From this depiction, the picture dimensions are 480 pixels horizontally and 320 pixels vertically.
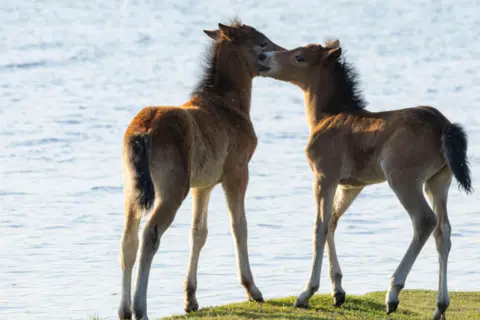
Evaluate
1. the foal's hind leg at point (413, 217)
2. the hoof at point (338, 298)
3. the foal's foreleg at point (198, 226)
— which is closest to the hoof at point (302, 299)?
the hoof at point (338, 298)

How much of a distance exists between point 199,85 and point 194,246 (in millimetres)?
1685

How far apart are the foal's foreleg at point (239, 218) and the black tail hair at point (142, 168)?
1.38 m

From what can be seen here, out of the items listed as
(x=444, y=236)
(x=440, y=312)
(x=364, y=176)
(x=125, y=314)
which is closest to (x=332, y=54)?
(x=364, y=176)

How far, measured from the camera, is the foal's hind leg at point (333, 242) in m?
10.9

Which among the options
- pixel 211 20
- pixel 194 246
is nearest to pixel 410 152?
pixel 194 246

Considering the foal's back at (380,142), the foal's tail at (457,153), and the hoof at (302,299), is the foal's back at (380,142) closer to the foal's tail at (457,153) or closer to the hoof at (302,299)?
the foal's tail at (457,153)

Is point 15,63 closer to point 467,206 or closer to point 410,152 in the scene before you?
point 467,206

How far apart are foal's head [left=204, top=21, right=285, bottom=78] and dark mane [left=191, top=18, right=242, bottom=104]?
3 centimetres

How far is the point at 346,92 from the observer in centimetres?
1133

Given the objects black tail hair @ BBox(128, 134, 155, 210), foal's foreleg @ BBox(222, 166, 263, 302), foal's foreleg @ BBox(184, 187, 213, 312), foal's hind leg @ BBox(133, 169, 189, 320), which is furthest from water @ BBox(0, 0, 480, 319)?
black tail hair @ BBox(128, 134, 155, 210)

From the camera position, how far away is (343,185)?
10805 mm

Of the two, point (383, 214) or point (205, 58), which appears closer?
point (205, 58)

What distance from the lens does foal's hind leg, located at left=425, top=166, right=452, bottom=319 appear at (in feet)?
33.2

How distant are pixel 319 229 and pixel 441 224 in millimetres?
1120
